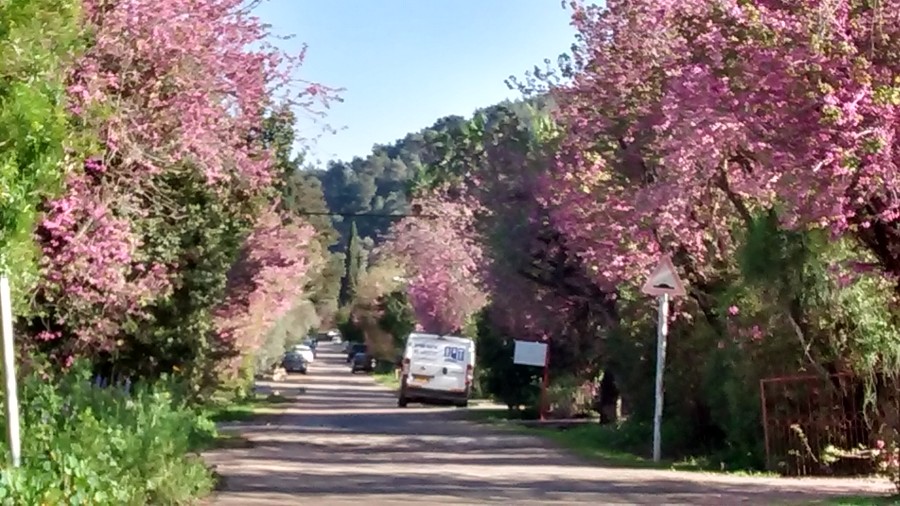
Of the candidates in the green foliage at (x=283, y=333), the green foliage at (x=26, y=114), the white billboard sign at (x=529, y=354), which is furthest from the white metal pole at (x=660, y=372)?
the green foliage at (x=283, y=333)

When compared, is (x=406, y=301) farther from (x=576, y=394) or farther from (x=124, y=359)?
(x=124, y=359)

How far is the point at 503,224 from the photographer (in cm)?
3491

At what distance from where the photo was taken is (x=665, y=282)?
23359mm

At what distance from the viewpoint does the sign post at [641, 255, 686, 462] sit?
917 inches

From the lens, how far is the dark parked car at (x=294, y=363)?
315ft

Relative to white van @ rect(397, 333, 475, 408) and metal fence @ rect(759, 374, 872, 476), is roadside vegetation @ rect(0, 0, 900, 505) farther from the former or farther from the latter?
white van @ rect(397, 333, 475, 408)

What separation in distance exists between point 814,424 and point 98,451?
11395 millimetres

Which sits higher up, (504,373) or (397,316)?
(397,316)

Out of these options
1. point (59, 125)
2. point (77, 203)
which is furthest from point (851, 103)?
point (77, 203)

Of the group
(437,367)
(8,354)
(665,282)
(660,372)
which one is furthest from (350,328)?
(8,354)

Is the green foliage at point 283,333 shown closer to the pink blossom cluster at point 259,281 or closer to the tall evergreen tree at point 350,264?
the pink blossom cluster at point 259,281

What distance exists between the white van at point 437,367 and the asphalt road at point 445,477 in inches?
539

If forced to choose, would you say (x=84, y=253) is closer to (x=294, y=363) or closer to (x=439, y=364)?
(x=439, y=364)

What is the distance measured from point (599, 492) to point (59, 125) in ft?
31.1
